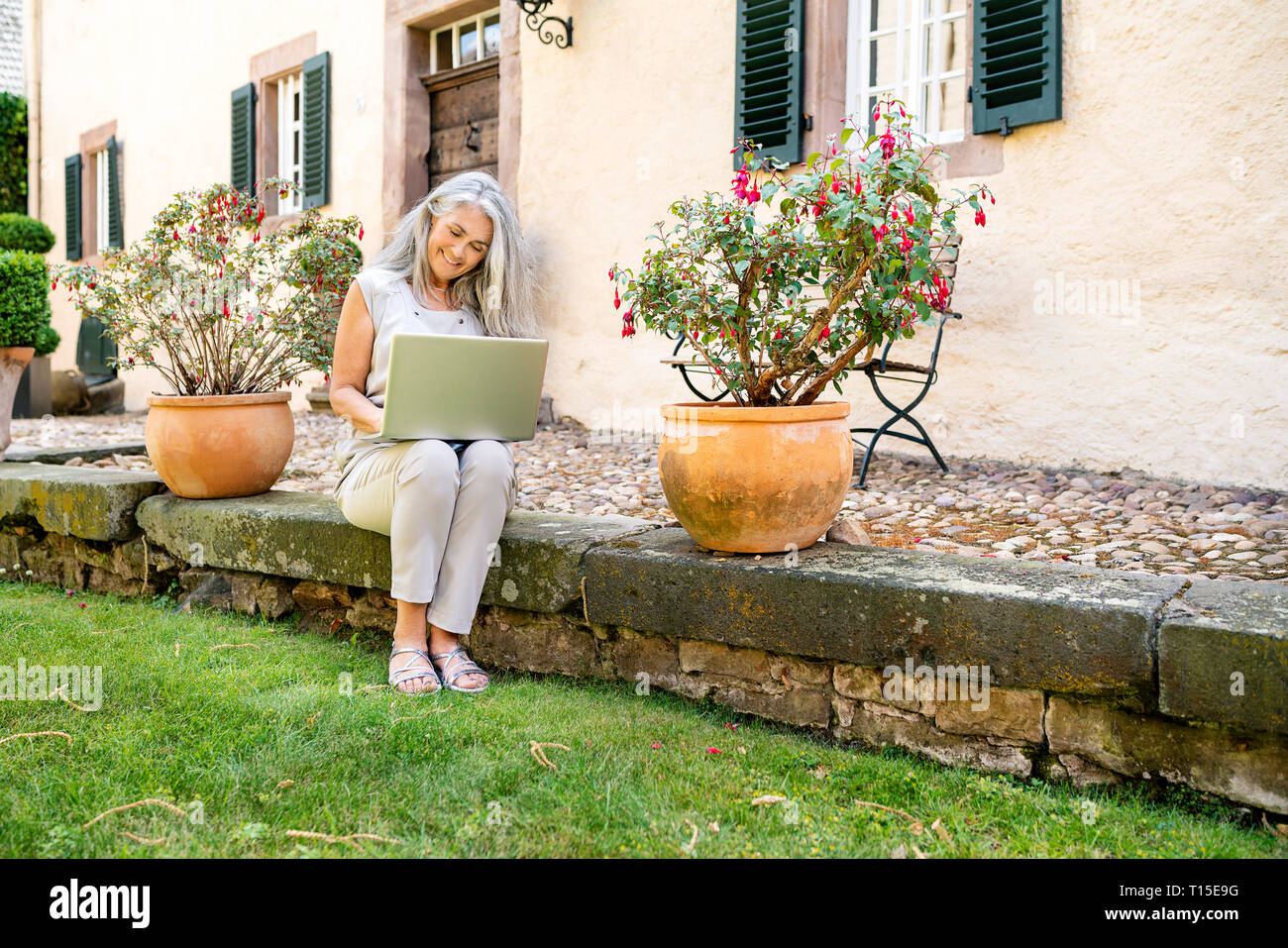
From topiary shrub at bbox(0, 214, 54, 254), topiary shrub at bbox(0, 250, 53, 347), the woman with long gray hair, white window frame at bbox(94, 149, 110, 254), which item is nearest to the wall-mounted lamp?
topiary shrub at bbox(0, 250, 53, 347)

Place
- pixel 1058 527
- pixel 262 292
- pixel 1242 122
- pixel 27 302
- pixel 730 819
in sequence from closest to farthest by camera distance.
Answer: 1. pixel 730 819
2. pixel 1058 527
3. pixel 262 292
4. pixel 1242 122
5. pixel 27 302

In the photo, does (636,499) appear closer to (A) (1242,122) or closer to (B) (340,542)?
(B) (340,542)

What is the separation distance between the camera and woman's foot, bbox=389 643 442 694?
2.52m

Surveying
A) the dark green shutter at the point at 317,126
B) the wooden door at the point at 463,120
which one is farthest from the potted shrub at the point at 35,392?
the wooden door at the point at 463,120

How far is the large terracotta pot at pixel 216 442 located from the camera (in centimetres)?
334

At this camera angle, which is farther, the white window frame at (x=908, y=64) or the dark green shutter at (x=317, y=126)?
the dark green shutter at (x=317, y=126)

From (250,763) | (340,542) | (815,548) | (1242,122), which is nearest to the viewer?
(250,763)

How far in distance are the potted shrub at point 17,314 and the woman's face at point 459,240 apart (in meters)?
2.51

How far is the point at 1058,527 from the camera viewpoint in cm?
331

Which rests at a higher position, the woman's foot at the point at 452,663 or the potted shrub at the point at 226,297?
the potted shrub at the point at 226,297

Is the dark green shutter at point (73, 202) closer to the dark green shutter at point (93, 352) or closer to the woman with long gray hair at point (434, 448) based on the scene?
the dark green shutter at point (93, 352)

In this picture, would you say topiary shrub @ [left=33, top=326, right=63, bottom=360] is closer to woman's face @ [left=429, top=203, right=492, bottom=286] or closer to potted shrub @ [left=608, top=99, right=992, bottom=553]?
woman's face @ [left=429, top=203, right=492, bottom=286]
